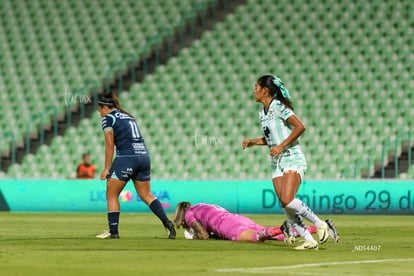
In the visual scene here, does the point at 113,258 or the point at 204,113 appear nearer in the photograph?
the point at 113,258

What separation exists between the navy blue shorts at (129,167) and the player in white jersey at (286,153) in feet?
8.02

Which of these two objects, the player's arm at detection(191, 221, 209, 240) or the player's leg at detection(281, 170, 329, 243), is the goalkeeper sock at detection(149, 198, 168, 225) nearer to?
the player's arm at detection(191, 221, 209, 240)

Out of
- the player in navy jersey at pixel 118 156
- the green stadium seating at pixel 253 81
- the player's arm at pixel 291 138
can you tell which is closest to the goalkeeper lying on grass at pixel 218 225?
the player in navy jersey at pixel 118 156

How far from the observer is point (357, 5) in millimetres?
31609

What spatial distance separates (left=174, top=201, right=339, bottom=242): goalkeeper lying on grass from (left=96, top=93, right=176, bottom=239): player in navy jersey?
0.36 m

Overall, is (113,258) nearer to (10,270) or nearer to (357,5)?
(10,270)

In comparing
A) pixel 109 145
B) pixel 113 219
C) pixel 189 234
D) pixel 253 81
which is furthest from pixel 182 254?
pixel 253 81

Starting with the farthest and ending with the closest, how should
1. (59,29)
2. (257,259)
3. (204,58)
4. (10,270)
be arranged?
(59,29), (204,58), (257,259), (10,270)

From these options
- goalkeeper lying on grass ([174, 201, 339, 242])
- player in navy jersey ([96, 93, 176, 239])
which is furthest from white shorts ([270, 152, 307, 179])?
Answer: player in navy jersey ([96, 93, 176, 239])

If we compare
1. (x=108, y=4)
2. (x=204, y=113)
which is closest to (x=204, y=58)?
(x=204, y=113)

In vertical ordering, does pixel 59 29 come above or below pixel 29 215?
above

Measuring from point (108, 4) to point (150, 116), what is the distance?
595cm

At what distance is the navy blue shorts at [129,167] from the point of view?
1458cm

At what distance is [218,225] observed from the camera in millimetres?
14148
